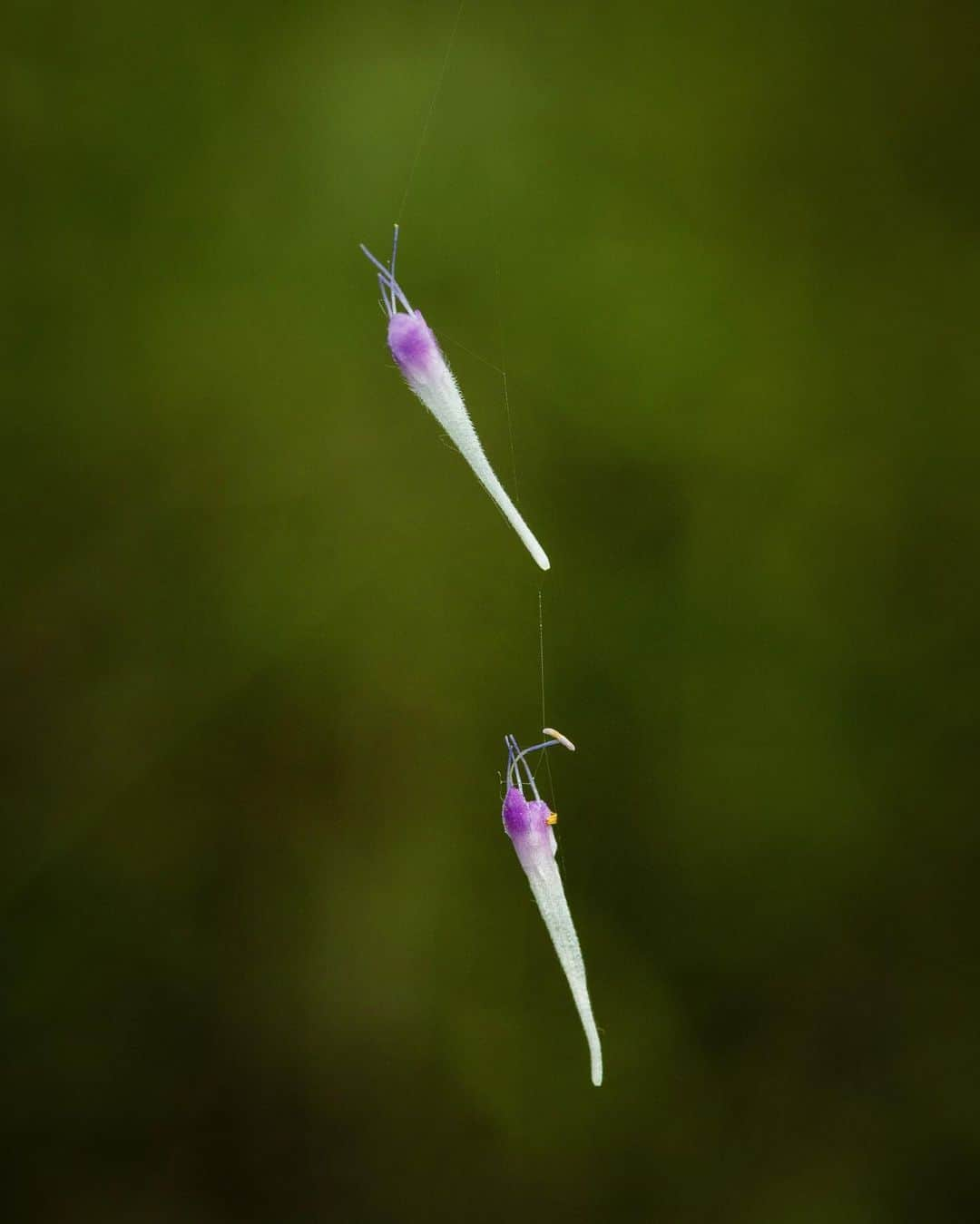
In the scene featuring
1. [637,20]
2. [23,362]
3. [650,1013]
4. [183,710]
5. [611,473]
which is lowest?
[650,1013]

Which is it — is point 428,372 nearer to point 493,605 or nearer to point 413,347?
point 413,347

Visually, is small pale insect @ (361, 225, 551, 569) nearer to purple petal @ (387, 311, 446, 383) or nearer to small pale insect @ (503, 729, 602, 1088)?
purple petal @ (387, 311, 446, 383)

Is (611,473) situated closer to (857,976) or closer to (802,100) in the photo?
(802,100)

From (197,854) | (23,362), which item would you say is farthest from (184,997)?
(23,362)

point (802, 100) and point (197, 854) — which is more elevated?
point (802, 100)

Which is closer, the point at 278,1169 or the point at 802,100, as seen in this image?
the point at 802,100

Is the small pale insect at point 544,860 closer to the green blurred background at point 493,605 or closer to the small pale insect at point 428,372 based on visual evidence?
the small pale insect at point 428,372

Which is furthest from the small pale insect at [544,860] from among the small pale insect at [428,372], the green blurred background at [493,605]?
the green blurred background at [493,605]

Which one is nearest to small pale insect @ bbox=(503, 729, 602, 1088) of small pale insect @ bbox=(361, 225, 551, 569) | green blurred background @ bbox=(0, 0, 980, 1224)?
small pale insect @ bbox=(361, 225, 551, 569)
